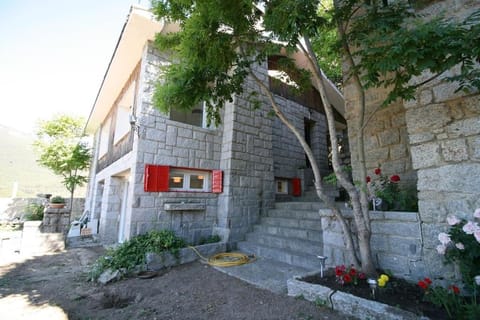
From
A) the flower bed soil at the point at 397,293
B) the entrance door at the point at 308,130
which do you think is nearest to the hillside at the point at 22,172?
the entrance door at the point at 308,130

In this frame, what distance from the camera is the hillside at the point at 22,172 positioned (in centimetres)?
1209

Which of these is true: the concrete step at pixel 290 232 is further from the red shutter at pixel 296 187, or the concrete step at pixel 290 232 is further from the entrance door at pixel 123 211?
the entrance door at pixel 123 211

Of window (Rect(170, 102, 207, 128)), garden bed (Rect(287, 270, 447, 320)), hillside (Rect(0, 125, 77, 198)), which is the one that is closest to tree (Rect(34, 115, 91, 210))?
hillside (Rect(0, 125, 77, 198))

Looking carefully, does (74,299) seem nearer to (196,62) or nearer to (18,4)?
(196,62)

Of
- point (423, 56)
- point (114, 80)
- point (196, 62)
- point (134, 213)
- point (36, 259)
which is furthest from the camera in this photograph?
point (114, 80)

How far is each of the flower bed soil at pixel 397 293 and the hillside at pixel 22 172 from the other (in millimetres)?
12695

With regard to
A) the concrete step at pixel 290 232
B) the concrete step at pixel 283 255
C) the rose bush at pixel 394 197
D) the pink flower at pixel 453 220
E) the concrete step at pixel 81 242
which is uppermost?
the rose bush at pixel 394 197

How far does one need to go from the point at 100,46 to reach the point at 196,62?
186 inches

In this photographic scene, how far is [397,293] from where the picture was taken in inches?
84.1

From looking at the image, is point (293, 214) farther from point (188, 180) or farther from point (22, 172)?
point (22, 172)

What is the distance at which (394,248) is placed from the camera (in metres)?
2.52

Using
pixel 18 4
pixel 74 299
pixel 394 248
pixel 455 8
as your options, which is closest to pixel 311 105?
pixel 455 8

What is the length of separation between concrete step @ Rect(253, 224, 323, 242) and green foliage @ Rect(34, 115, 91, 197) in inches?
366

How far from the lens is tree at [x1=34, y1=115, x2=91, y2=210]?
9453mm
